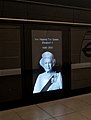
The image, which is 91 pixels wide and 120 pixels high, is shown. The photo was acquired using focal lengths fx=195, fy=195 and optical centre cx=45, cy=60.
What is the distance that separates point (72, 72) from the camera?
4.55 meters

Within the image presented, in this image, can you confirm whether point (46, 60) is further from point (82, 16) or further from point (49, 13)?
point (82, 16)

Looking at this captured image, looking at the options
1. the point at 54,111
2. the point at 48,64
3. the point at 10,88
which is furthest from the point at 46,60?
the point at 54,111

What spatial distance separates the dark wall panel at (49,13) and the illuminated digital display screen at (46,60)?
295 millimetres

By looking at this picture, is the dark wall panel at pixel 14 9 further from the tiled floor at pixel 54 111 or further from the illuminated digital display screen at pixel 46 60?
the tiled floor at pixel 54 111

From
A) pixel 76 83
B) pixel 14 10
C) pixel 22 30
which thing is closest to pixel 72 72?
pixel 76 83

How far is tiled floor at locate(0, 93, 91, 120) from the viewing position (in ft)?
11.2

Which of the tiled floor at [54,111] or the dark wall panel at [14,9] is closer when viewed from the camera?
the tiled floor at [54,111]

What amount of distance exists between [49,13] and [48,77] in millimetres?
1359

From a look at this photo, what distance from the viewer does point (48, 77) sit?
167 inches

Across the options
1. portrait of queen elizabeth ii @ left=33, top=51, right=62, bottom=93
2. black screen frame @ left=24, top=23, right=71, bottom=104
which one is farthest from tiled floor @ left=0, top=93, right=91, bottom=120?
portrait of queen elizabeth ii @ left=33, top=51, right=62, bottom=93

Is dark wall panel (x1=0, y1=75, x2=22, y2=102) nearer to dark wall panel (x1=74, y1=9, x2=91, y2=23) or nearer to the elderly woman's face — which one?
the elderly woman's face

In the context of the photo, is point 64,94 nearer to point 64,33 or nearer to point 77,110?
point 77,110

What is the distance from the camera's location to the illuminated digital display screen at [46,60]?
4012mm

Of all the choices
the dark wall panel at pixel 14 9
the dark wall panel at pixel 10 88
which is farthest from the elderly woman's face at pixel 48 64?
the dark wall panel at pixel 14 9
